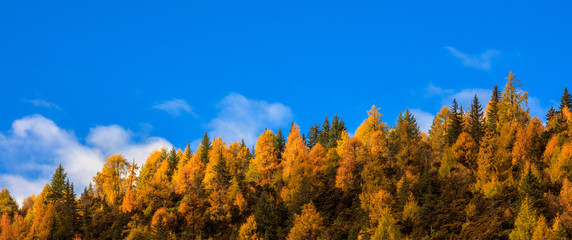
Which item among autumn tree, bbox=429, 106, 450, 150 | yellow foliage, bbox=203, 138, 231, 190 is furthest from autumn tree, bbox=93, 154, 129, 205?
autumn tree, bbox=429, 106, 450, 150

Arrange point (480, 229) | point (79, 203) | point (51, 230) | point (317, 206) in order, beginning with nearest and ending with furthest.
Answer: point (480, 229), point (317, 206), point (51, 230), point (79, 203)

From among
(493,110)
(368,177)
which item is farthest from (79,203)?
(493,110)

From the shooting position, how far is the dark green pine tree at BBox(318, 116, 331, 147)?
429 feet

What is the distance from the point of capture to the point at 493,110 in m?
102

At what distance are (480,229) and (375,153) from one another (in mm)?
29400

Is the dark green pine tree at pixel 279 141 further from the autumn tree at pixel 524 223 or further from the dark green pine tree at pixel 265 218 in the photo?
the autumn tree at pixel 524 223

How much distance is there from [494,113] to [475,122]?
20.5 feet

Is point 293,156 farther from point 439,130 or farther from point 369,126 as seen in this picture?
point 439,130

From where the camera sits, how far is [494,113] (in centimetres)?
10181

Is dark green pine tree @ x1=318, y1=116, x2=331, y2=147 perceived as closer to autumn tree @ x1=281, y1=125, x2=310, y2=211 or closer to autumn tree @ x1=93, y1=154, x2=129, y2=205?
autumn tree @ x1=281, y1=125, x2=310, y2=211

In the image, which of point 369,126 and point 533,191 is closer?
point 533,191

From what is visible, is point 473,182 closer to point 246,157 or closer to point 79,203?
point 246,157

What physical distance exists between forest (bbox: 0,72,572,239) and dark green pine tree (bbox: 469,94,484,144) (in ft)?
0.89

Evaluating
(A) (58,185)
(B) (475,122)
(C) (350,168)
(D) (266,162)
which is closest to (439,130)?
(B) (475,122)
